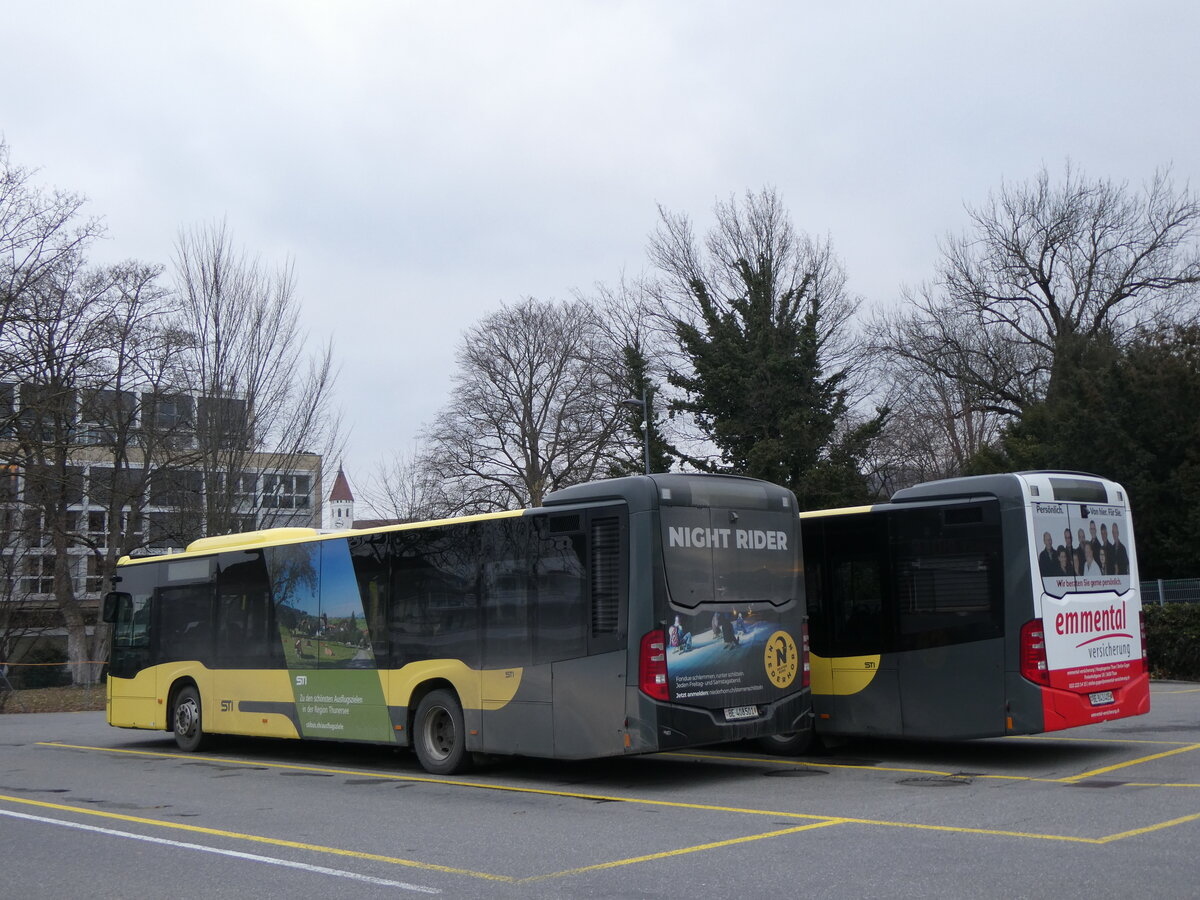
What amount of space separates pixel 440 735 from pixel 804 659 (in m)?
4.13

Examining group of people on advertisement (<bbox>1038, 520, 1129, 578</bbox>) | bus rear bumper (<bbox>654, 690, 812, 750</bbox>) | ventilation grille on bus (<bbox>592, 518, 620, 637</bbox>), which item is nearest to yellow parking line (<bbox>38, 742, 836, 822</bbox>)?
bus rear bumper (<bbox>654, 690, 812, 750</bbox>)

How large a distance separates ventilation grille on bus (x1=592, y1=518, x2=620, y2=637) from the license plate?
1.47 metres

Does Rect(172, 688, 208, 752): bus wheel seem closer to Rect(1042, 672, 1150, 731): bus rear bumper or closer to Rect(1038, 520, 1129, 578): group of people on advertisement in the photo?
Rect(1042, 672, 1150, 731): bus rear bumper

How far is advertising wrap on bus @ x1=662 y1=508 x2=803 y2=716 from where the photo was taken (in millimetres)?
11398

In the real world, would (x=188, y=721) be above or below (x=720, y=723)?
below

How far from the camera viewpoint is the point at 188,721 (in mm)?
16641

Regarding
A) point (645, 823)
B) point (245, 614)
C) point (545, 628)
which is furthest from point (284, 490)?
point (645, 823)

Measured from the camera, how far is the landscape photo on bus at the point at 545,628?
1130 centimetres

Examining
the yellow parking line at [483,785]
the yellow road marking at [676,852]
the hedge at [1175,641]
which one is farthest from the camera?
the hedge at [1175,641]

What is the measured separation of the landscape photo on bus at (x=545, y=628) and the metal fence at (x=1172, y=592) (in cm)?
1626

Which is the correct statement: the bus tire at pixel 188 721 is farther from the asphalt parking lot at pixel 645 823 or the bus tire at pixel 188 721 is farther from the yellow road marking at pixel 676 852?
the yellow road marking at pixel 676 852

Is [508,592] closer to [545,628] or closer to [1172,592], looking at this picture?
[545,628]

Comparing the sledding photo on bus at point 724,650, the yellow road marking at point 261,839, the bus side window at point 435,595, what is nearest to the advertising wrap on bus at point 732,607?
the sledding photo on bus at point 724,650

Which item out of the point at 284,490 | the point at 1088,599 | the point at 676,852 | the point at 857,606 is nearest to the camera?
the point at 676,852
